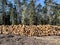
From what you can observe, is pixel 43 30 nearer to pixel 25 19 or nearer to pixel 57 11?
pixel 25 19

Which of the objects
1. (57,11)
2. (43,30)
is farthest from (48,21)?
(43,30)

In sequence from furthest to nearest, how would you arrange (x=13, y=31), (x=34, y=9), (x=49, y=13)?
(x=49, y=13), (x=34, y=9), (x=13, y=31)

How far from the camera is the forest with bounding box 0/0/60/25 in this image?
Result: 2547 centimetres

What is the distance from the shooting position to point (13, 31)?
11039mm

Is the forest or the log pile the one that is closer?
the log pile

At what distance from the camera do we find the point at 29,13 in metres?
26.4

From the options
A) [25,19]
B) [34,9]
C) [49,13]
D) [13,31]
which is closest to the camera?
[13,31]

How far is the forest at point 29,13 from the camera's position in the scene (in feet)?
83.6

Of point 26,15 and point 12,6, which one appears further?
point 12,6

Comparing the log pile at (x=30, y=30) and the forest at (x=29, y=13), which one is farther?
the forest at (x=29, y=13)

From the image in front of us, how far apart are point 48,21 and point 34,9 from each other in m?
2.57

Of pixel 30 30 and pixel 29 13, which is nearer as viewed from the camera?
pixel 30 30

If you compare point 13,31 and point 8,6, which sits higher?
point 8,6

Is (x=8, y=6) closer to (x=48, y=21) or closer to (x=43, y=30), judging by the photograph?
(x=48, y=21)
